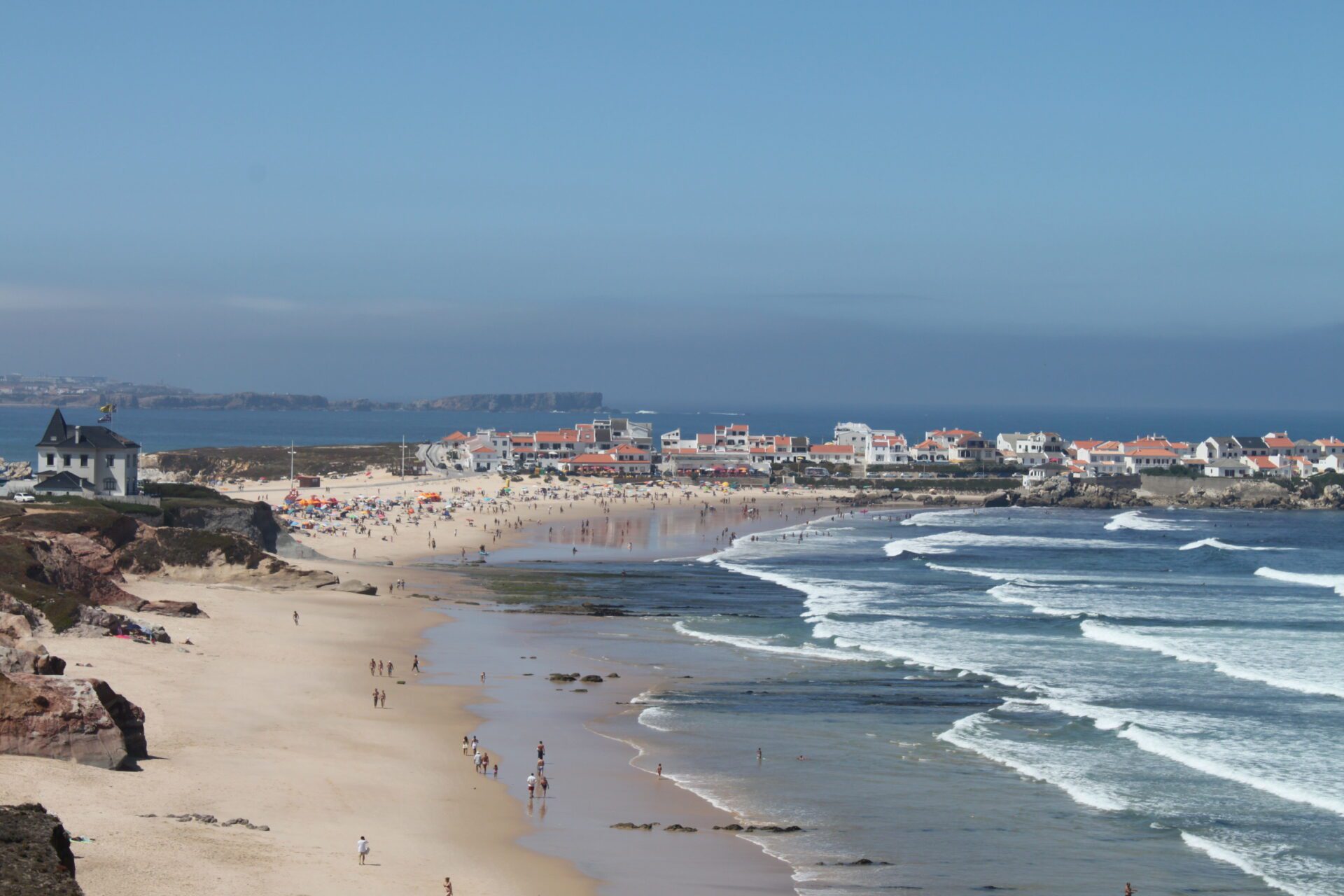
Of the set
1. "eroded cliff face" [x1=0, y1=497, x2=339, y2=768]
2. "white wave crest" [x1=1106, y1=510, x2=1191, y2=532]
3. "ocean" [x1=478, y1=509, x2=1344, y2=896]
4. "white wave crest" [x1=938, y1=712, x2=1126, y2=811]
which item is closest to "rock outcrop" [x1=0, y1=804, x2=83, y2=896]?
"eroded cliff face" [x1=0, y1=497, x2=339, y2=768]

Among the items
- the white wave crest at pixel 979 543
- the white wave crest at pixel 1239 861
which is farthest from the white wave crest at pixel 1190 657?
the white wave crest at pixel 979 543

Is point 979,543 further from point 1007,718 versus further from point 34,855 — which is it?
A: point 34,855

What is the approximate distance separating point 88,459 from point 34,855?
41628mm

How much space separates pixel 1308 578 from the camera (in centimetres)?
5253

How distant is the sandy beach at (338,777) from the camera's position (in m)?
16.6

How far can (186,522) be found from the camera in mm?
48844

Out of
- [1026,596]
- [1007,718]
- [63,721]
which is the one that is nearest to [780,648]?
[1007,718]

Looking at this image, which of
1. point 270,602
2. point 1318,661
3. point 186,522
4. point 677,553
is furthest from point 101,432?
point 1318,661

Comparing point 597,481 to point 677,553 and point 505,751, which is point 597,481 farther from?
point 505,751

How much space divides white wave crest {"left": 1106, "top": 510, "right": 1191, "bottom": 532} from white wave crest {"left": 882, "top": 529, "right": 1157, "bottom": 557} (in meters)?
8.27

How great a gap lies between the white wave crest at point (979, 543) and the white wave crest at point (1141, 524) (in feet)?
27.1

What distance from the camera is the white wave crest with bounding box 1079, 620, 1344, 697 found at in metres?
30.5

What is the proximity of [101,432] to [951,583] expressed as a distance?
32.9m

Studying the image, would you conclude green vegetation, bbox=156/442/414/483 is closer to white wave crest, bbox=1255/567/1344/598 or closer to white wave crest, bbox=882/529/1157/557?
white wave crest, bbox=882/529/1157/557
